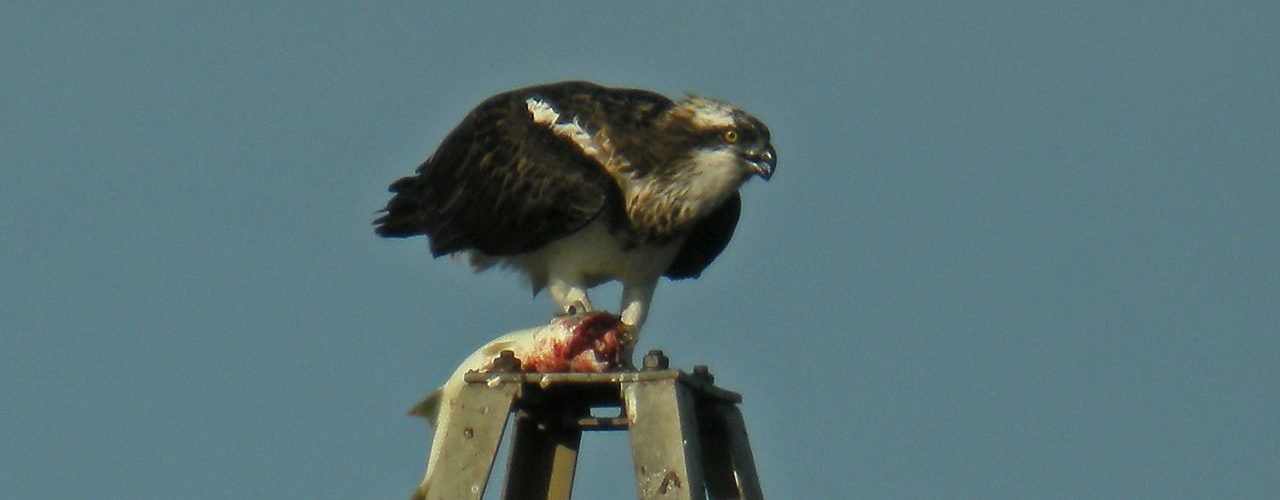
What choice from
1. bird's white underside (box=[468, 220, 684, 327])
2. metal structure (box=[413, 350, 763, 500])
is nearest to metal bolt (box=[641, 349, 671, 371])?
metal structure (box=[413, 350, 763, 500])

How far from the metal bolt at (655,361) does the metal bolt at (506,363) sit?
0.43 metres

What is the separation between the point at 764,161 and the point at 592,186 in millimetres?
683

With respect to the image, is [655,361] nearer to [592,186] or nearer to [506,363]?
Result: [506,363]

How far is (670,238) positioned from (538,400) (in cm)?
190

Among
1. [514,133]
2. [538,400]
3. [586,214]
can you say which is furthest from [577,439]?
[514,133]

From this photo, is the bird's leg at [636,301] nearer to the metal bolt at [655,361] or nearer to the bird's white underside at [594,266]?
the bird's white underside at [594,266]

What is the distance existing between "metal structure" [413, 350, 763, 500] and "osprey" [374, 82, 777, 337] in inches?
57.9

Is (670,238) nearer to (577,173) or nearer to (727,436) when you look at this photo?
(577,173)

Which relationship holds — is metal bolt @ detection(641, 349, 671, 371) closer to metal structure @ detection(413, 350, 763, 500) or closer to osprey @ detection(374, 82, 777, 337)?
metal structure @ detection(413, 350, 763, 500)

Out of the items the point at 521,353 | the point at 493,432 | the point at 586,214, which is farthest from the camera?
the point at 586,214

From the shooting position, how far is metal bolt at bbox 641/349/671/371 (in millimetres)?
5605

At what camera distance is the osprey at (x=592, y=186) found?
300 inches

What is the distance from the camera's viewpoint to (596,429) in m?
6.08

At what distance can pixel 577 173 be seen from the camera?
7.58 meters
